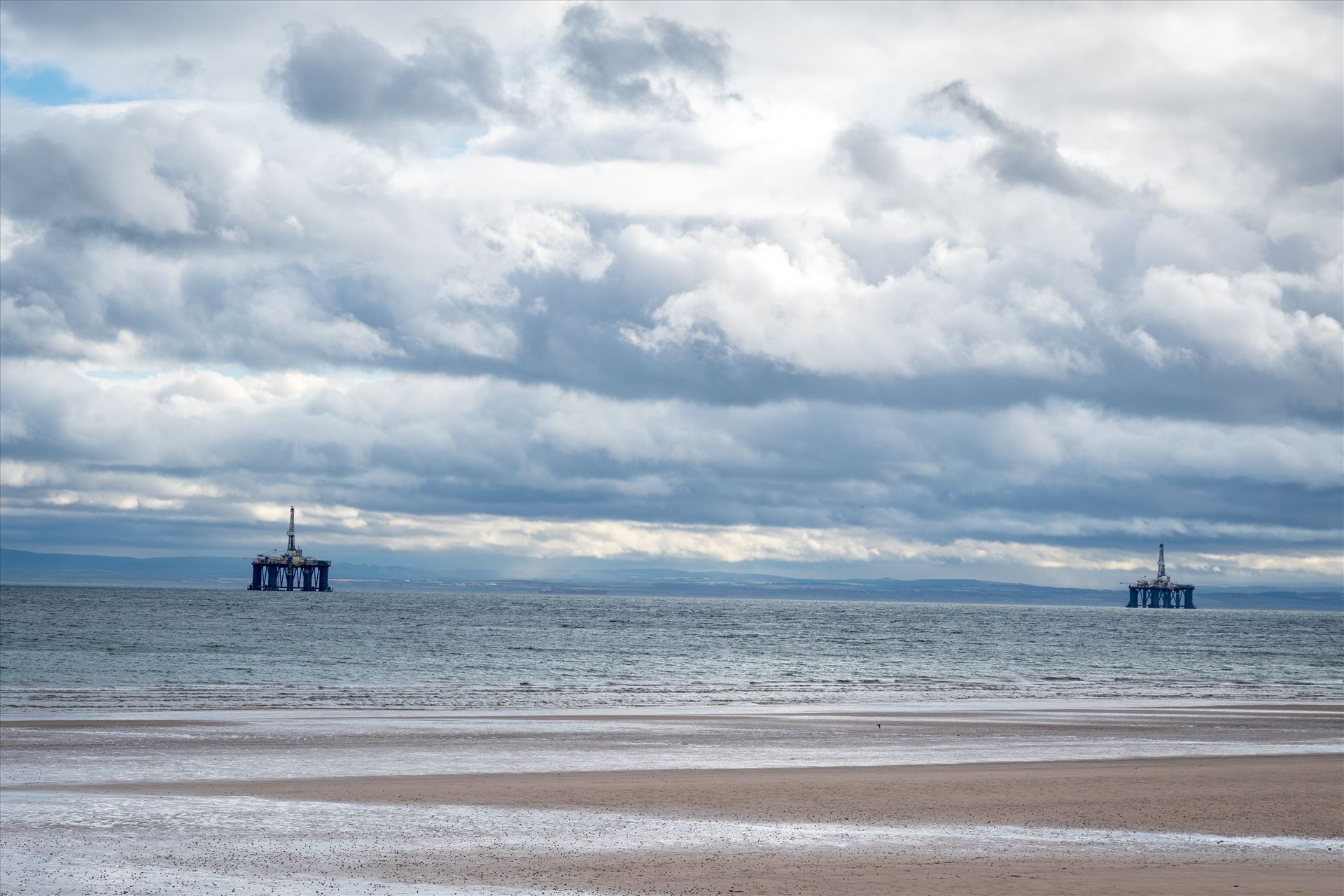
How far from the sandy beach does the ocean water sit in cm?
2052

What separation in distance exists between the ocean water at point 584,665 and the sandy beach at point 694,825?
20522 millimetres

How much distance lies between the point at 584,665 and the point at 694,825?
60.4m

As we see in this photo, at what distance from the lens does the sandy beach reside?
1697cm

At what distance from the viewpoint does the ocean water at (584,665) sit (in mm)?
55312

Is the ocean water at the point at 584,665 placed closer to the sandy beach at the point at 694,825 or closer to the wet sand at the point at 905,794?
the sandy beach at the point at 694,825

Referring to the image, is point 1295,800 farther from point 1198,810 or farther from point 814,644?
point 814,644

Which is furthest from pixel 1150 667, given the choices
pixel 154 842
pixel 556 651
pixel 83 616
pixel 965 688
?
pixel 83 616

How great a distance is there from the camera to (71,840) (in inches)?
752

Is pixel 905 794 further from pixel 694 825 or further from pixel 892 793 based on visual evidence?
pixel 694 825

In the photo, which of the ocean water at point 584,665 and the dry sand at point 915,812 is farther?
the ocean water at point 584,665

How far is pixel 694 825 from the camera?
69.7 feet

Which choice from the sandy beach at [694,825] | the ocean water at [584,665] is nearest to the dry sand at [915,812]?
the sandy beach at [694,825]

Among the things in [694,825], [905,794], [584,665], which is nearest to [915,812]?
[905,794]

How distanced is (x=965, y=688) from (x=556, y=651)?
38.4m
